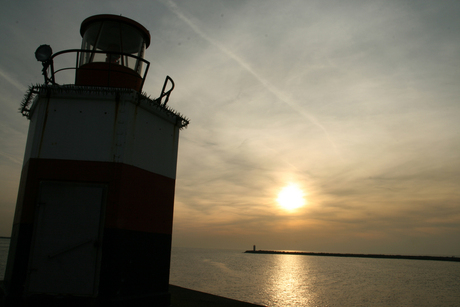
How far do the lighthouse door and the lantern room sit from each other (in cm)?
225

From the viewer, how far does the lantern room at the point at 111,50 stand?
19.8 ft

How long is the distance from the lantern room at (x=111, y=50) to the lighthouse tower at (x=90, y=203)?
143 mm

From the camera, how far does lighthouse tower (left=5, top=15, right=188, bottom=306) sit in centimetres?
480

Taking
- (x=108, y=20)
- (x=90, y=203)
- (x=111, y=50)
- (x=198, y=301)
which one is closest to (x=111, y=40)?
(x=111, y=50)

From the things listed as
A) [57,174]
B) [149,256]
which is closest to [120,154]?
[57,174]

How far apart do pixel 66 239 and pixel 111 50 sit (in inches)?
159

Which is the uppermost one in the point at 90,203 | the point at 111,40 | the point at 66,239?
the point at 111,40

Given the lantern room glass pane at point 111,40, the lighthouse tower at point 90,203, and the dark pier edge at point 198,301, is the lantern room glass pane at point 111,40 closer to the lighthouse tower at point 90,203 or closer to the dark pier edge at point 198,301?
the lighthouse tower at point 90,203

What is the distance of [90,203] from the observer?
5031mm

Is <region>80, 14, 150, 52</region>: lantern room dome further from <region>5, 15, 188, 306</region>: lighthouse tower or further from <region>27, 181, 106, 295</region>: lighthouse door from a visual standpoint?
<region>27, 181, 106, 295</region>: lighthouse door

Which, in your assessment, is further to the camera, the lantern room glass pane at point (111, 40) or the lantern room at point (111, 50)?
the lantern room glass pane at point (111, 40)

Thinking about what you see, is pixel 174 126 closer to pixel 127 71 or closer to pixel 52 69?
pixel 127 71

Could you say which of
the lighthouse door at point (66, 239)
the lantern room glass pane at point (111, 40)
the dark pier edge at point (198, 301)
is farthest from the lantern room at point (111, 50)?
the dark pier edge at point (198, 301)

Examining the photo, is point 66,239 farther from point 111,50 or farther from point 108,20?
point 108,20
